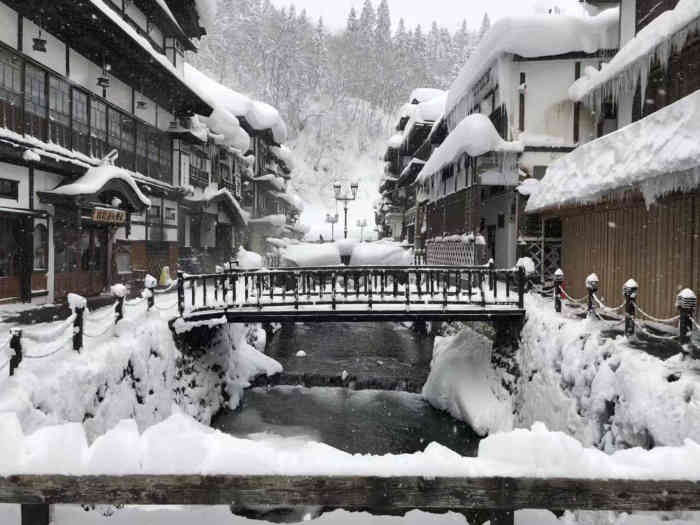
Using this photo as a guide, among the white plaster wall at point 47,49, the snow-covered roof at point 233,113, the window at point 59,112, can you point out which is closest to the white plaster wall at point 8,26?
the white plaster wall at point 47,49

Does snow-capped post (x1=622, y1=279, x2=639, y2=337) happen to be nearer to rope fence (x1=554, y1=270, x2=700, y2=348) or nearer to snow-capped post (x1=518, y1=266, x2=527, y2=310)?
rope fence (x1=554, y1=270, x2=700, y2=348)

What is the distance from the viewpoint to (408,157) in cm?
4991

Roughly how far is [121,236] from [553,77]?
21.6 metres

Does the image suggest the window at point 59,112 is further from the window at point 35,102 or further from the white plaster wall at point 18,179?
the white plaster wall at point 18,179

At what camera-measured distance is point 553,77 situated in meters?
21.6

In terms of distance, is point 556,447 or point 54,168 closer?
point 556,447

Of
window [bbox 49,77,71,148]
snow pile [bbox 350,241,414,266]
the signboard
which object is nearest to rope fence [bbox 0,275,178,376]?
the signboard

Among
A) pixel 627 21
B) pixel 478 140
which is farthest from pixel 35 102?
pixel 627 21

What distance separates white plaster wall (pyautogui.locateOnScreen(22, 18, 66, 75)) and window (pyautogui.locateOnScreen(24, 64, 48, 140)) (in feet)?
1.53

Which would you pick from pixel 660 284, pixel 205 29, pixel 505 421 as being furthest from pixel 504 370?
pixel 205 29

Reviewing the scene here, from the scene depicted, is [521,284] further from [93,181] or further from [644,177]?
[93,181]

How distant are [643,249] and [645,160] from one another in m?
2.90

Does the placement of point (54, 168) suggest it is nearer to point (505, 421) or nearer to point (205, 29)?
point (505, 421)

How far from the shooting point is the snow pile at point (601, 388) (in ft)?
22.1
